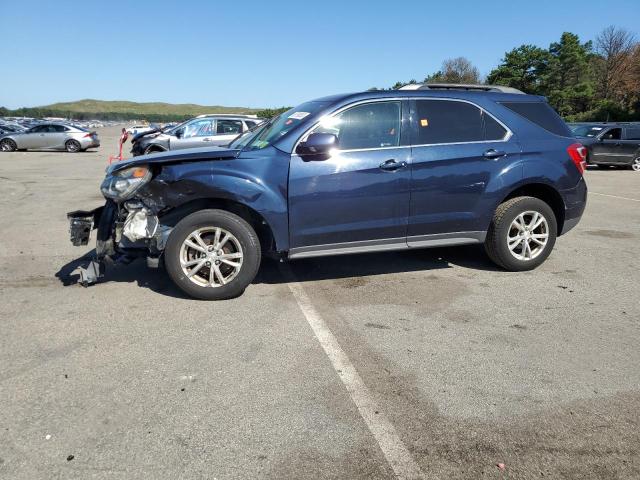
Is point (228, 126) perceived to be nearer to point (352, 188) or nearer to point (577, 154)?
point (352, 188)

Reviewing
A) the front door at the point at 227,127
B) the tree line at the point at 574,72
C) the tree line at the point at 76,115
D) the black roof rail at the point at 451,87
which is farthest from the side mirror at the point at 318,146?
the tree line at the point at 76,115

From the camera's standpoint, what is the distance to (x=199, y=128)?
51.1 feet

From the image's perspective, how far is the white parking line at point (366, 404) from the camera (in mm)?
2412

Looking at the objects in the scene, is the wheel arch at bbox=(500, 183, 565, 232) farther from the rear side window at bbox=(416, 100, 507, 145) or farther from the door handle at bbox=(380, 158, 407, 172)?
the door handle at bbox=(380, 158, 407, 172)

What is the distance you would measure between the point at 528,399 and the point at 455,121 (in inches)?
117

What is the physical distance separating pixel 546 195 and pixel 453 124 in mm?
1411

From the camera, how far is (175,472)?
2.34 m

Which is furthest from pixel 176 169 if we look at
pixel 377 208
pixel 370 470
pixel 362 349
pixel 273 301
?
pixel 370 470

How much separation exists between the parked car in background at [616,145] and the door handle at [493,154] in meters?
15.2

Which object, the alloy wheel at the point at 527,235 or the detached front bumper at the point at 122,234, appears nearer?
the detached front bumper at the point at 122,234

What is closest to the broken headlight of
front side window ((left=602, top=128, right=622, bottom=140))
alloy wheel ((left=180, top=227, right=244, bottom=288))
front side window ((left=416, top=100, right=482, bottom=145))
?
alloy wheel ((left=180, top=227, right=244, bottom=288))

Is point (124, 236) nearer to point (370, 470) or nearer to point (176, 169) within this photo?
point (176, 169)

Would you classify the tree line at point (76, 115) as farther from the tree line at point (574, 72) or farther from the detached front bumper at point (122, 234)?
the detached front bumper at point (122, 234)

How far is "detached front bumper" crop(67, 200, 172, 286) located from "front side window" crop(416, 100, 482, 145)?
103 inches
